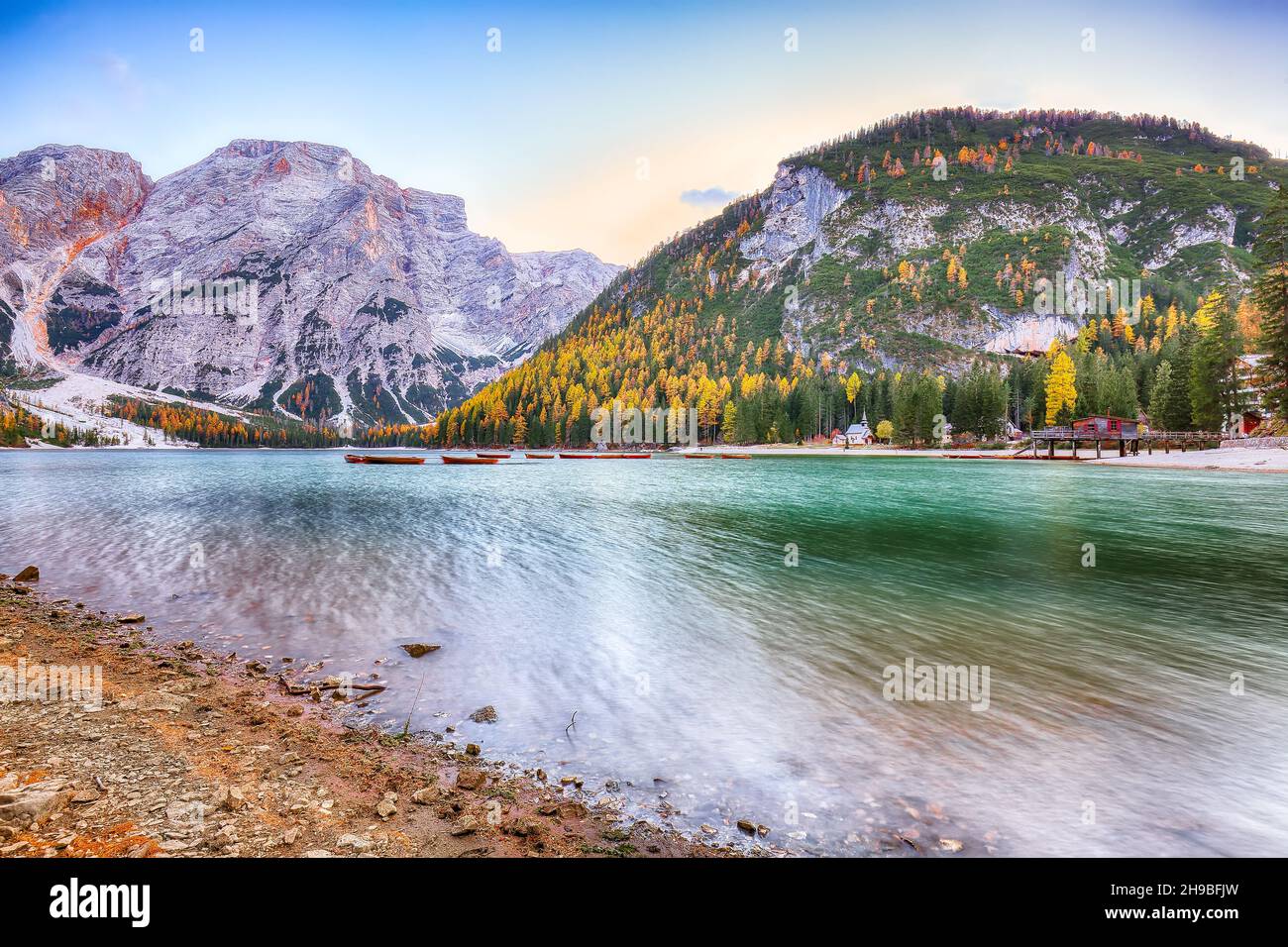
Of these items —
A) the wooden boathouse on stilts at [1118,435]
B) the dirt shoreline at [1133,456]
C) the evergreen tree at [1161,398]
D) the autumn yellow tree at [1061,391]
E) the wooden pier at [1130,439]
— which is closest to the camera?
the dirt shoreline at [1133,456]

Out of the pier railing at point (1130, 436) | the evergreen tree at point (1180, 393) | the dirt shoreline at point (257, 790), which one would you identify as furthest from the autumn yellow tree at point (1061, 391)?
the dirt shoreline at point (257, 790)

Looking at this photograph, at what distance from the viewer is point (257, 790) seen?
7.24 metres

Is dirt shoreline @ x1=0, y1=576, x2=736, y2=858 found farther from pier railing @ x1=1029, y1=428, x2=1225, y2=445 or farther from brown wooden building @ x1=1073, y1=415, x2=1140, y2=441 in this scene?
brown wooden building @ x1=1073, y1=415, x2=1140, y2=441

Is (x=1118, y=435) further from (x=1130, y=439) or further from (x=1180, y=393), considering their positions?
(x=1180, y=393)

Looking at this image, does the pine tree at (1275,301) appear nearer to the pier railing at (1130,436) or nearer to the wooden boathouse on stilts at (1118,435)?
the pier railing at (1130,436)

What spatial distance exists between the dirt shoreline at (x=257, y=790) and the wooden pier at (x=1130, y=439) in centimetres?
11518

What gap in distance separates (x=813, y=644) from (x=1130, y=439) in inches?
4544

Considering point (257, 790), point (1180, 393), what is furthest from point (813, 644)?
point (1180, 393)

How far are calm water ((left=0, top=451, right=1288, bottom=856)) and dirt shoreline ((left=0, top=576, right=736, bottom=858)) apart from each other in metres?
1.01

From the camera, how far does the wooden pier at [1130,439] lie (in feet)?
298

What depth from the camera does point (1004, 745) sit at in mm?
9656

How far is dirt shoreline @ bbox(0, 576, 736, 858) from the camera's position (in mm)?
6090

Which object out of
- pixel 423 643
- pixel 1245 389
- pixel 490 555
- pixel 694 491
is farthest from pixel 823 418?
pixel 423 643
